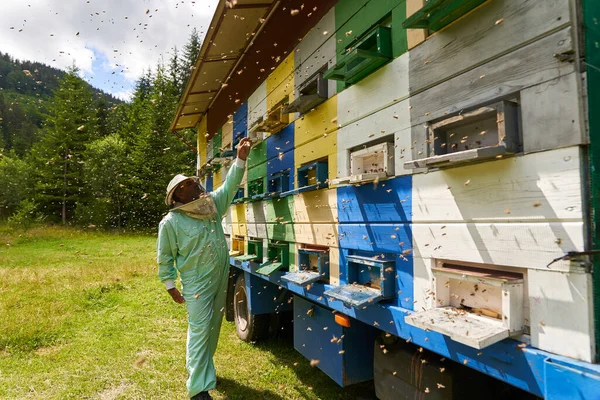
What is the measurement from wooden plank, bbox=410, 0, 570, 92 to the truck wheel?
3.78 meters

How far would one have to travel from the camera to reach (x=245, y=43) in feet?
15.7

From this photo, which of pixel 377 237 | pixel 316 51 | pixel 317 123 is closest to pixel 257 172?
pixel 317 123

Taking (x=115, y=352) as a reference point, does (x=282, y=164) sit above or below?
above

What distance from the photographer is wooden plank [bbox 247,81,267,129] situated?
14.4 ft

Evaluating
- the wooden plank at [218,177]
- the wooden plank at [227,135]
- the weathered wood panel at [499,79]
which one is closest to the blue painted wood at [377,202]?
the weathered wood panel at [499,79]

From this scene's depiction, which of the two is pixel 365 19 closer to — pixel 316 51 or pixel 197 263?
pixel 316 51

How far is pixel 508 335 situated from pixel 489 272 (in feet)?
0.94

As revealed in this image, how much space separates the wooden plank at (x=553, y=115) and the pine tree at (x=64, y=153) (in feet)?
97.4

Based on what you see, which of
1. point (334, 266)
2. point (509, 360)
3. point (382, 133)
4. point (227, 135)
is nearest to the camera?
point (509, 360)

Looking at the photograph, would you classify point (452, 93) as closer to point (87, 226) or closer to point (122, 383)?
point (122, 383)

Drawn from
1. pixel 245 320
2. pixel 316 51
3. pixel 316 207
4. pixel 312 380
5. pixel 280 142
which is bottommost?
pixel 312 380

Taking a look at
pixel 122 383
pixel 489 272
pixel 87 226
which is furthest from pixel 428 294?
pixel 87 226

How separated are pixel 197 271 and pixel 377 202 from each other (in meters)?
2.07

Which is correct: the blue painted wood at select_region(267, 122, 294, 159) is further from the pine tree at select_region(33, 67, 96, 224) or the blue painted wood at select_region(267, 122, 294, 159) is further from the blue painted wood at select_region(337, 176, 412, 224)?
the pine tree at select_region(33, 67, 96, 224)
